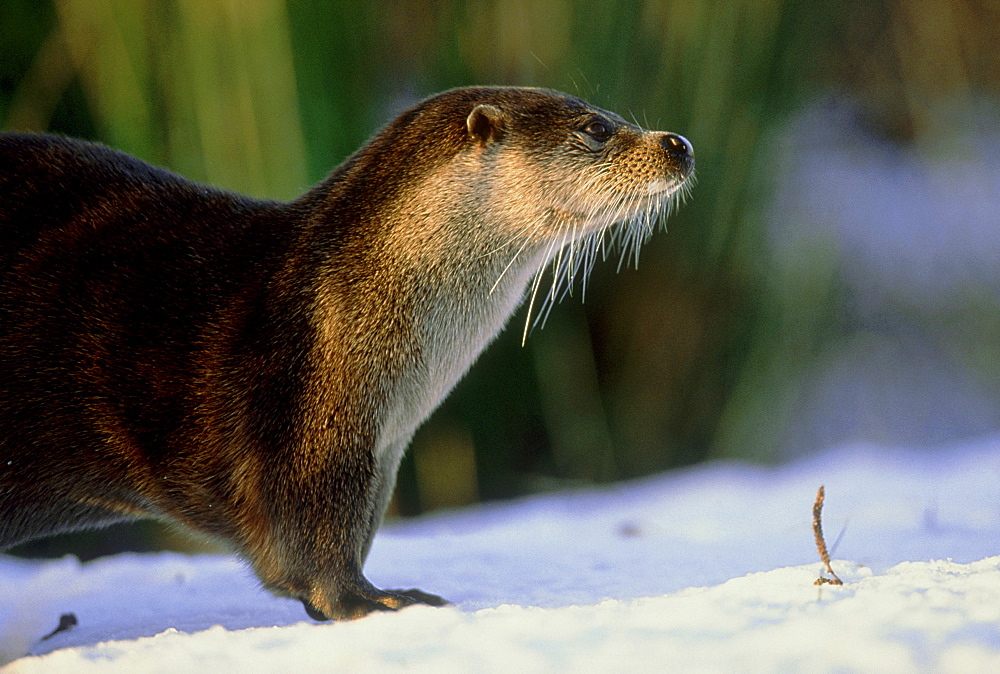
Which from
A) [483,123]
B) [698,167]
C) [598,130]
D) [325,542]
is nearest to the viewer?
[325,542]

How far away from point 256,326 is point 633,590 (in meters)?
0.92

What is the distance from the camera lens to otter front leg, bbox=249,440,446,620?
6.06 feet

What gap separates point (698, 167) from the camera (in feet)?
11.0

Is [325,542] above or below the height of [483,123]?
below

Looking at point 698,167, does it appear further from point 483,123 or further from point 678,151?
point 483,123

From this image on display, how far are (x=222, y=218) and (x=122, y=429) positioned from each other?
49 cm

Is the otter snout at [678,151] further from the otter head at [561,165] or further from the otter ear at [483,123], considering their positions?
the otter ear at [483,123]

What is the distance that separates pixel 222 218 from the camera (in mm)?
2053

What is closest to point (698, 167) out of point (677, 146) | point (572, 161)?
point (677, 146)

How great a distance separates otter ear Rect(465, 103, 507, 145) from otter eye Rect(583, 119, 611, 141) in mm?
226

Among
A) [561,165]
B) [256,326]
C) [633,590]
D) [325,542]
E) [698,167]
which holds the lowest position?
[633,590]

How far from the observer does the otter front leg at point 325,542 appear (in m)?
1.85

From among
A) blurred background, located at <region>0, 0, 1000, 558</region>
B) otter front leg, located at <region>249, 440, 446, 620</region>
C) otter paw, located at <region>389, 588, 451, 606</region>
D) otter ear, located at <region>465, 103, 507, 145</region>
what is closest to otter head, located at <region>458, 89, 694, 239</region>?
otter ear, located at <region>465, 103, 507, 145</region>

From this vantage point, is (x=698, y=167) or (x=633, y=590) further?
(x=698, y=167)
